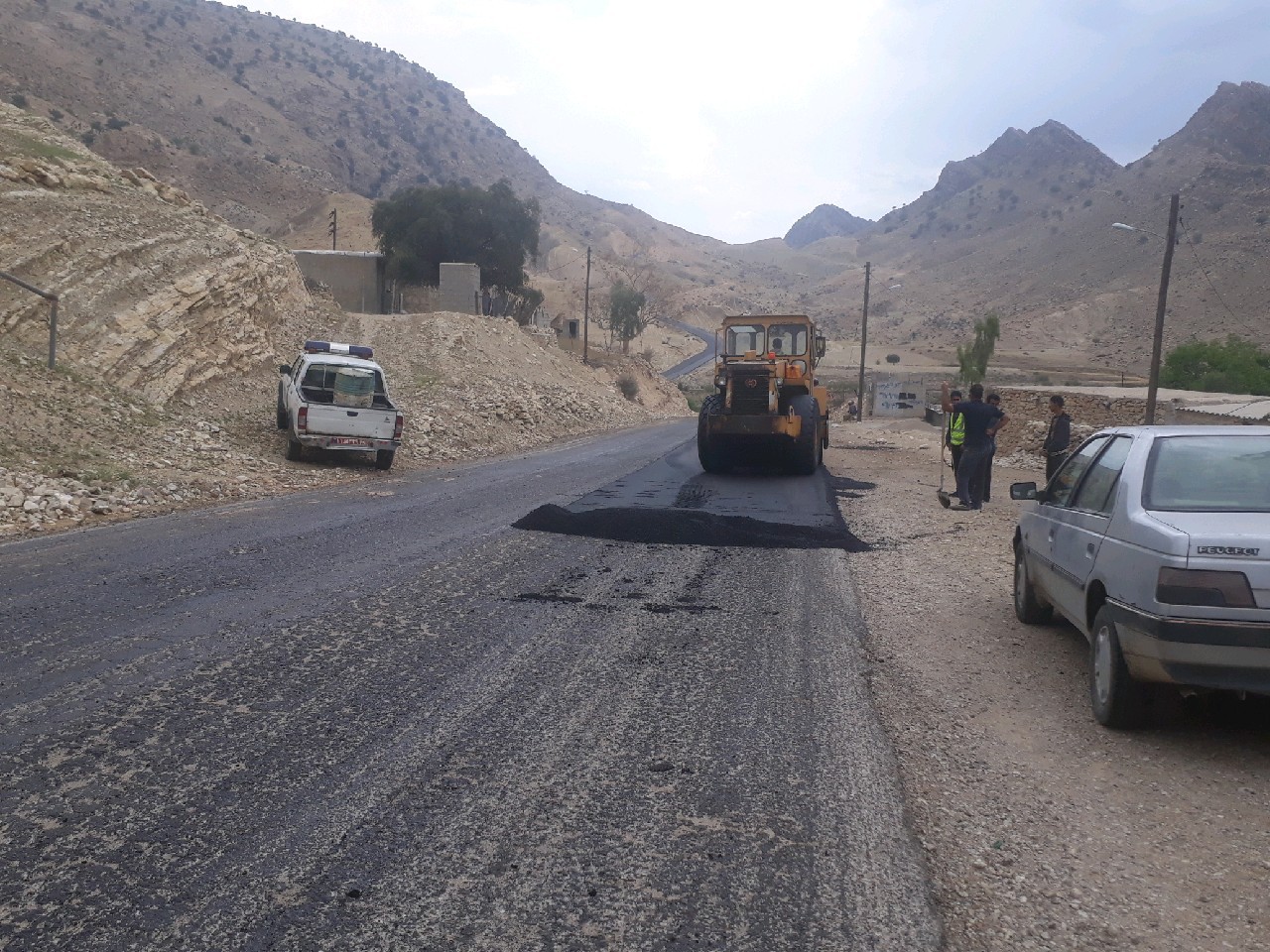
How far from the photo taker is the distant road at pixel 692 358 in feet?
280

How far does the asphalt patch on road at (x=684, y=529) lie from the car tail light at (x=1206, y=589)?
6337 mm

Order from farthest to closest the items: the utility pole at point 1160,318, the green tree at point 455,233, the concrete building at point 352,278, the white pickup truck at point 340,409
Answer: the green tree at point 455,233
the concrete building at point 352,278
the utility pole at point 1160,318
the white pickup truck at point 340,409

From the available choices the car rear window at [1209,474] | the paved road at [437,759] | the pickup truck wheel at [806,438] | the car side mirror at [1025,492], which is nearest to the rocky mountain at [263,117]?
the pickup truck wheel at [806,438]

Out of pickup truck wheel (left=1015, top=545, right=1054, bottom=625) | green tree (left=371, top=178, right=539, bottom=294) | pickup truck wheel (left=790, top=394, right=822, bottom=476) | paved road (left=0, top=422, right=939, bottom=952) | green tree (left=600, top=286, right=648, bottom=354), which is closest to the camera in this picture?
paved road (left=0, top=422, right=939, bottom=952)

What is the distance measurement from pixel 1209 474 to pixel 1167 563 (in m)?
0.98

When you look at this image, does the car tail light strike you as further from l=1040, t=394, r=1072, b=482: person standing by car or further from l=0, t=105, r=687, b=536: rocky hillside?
l=0, t=105, r=687, b=536: rocky hillside

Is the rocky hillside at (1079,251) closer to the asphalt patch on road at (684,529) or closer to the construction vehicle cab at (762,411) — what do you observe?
the construction vehicle cab at (762,411)

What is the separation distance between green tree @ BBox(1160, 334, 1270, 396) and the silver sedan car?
4593 centimetres

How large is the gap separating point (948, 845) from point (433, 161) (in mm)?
139000

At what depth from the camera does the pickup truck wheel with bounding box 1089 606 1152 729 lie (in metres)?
5.42

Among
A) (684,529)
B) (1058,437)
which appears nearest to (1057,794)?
(684,529)

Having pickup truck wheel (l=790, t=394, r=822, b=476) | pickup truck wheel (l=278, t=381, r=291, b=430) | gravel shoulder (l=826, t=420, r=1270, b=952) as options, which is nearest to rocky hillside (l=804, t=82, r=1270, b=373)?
pickup truck wheel (l=790, t=394, r=822, b=476)

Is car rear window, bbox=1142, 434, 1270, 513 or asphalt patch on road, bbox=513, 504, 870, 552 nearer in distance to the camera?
car rear window, bbox=1142, 434, 1270, 513

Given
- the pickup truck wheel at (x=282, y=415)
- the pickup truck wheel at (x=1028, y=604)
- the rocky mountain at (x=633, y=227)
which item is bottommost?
the pickup truck wheel at (x=1028, y=604)
